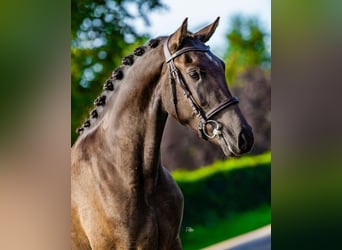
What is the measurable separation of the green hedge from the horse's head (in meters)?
0.48

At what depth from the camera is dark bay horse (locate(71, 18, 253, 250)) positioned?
249cm

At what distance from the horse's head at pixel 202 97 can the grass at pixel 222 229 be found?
2.01ft

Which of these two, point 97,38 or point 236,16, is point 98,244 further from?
point 236,16

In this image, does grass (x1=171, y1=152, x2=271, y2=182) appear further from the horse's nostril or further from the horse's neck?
the horse's nostril

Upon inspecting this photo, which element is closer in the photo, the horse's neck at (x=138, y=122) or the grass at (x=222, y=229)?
the horse's neck at (x=138, y=122)

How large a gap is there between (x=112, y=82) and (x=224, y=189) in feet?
2.66

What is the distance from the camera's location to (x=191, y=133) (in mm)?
2936

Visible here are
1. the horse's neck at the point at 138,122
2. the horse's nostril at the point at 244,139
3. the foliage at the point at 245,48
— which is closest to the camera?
the horse's nostril at the point at 244,139

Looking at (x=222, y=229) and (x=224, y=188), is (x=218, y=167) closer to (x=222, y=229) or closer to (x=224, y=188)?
(x=224, y=188)

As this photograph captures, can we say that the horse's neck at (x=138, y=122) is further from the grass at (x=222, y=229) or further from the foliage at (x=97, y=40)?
the grass at (x=222, y=229)

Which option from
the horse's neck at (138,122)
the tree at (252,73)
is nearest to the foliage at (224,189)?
the tree at (252,73)

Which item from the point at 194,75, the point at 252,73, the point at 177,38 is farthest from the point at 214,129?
the point at 252,73

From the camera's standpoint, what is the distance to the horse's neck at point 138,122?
8.43 feet
